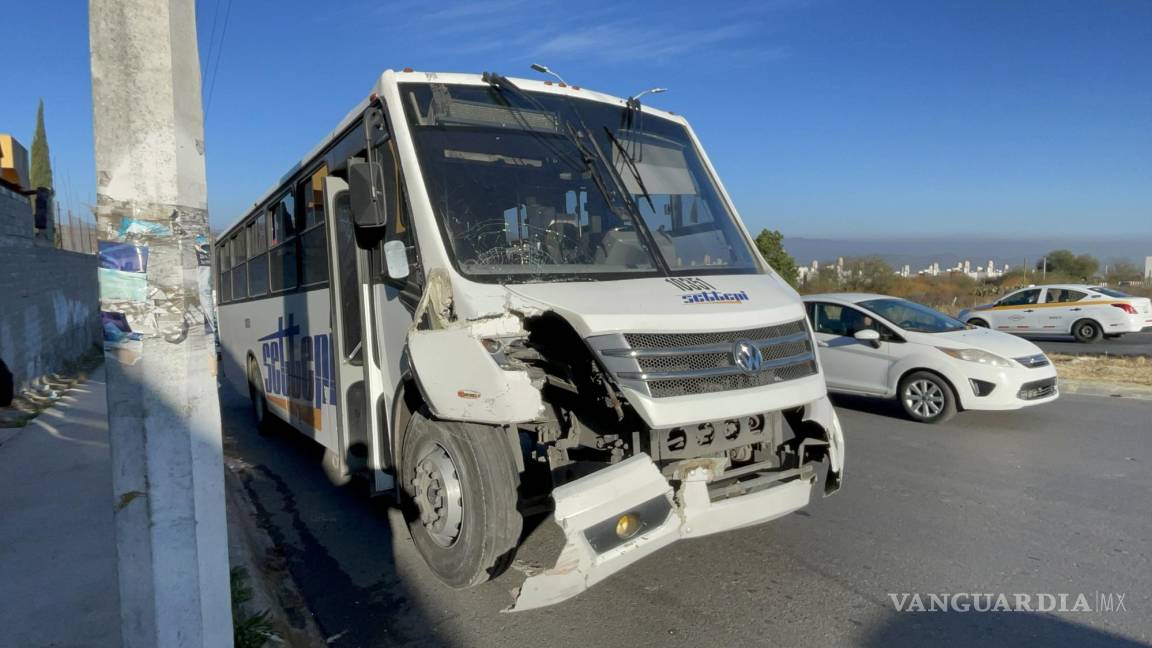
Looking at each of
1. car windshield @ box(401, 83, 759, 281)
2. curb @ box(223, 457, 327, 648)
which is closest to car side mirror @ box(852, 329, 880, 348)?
car windshield @ box(401, 83, 759, 281)

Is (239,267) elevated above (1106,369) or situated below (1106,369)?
above

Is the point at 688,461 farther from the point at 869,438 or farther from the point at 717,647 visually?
the point at 869,438

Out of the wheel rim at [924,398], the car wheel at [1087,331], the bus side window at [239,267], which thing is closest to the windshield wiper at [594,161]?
the wheel rim at [924,398]

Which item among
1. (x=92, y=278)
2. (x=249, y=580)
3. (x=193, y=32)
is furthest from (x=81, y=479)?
(x=92, y=278)

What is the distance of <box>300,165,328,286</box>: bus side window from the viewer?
6301 mm

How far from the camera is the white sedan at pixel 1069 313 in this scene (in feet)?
65.9

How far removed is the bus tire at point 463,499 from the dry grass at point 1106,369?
37.7 feet

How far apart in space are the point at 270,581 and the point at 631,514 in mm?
2580

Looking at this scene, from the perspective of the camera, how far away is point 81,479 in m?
6.62

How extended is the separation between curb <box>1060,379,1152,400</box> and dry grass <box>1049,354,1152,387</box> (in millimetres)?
306

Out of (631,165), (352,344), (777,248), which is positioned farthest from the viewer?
(777,248)

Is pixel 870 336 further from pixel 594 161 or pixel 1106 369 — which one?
pixel 1106 369

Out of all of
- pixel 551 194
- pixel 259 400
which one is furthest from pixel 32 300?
pixel 551 194

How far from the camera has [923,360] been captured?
29.8 ft
